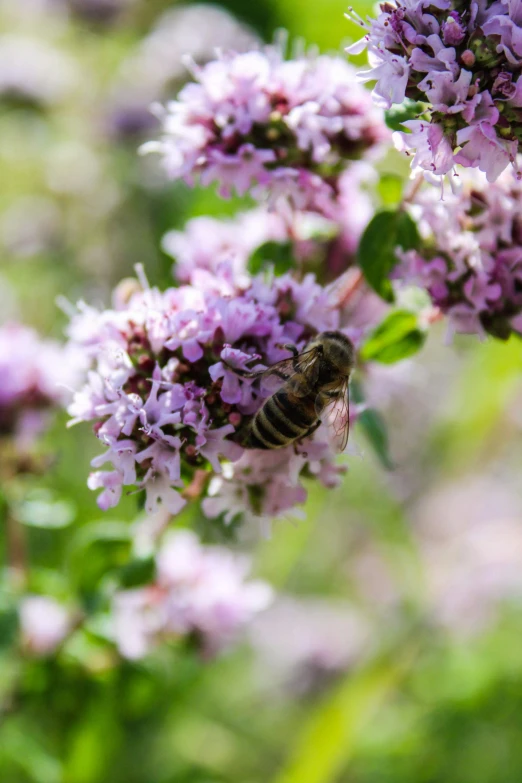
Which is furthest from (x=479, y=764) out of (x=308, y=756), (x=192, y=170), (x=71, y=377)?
(x=192, y=170)

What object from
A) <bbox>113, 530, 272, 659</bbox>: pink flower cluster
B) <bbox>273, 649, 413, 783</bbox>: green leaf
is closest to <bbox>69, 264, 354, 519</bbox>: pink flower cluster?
<bbox>113, 530, 272, 659</bbox>: pink flower cluster

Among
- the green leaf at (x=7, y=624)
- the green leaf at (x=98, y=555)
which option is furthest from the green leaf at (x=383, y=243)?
the green leaf at (x=7, y=624)

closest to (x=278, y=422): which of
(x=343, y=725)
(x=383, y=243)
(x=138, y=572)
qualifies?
(x=383, y=243)

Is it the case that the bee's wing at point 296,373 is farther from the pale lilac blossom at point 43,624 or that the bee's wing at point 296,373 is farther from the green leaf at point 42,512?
the pale lilac blossom at point 43,624

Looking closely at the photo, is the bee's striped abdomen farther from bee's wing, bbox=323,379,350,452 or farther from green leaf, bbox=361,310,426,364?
green leaf, bbox=361,310,426,364

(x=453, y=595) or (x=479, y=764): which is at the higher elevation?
(x=453, y=595)

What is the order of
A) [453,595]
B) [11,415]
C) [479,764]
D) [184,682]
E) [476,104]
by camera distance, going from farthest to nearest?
[453,595]
[479,764]
[184,682]
[11,415]
[476,104]

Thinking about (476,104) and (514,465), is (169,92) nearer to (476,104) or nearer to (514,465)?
(514,465)
